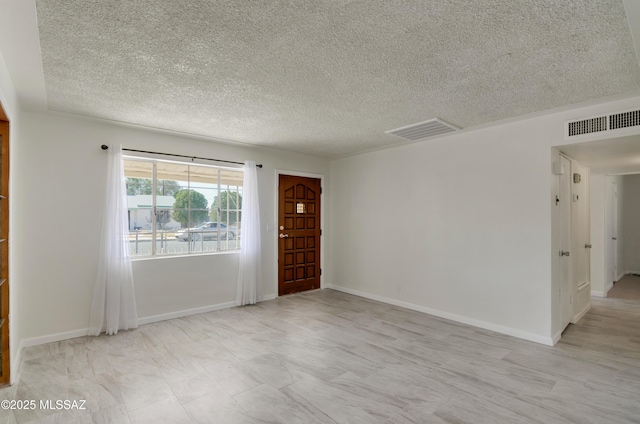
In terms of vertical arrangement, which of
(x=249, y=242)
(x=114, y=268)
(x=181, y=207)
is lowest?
(x=114, y=268)

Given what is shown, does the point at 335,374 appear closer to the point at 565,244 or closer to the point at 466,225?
the point at 466,225

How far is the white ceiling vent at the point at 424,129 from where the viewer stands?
3.85 meters

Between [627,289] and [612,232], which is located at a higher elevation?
[612,232]

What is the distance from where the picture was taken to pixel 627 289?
238 inches

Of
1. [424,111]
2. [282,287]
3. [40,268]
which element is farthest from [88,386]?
[424,111]

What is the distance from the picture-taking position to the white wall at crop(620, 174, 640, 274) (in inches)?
300

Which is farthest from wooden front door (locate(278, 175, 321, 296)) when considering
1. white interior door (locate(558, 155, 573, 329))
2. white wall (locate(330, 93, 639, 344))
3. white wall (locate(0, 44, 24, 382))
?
white interior door (locate(558, 155, 573, 329))

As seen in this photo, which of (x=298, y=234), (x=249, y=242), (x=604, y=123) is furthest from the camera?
(x=298, y=234)

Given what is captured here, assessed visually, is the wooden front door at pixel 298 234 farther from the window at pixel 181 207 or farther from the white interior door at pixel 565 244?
the white interior door at pixel 565 244

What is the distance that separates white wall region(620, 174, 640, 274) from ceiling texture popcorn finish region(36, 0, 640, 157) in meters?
7.00

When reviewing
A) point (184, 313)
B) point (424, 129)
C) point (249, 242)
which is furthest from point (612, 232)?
point (184, 313)

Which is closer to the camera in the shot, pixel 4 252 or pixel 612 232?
pixel 4 252

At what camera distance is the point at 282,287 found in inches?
220

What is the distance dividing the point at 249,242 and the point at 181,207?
116cm
